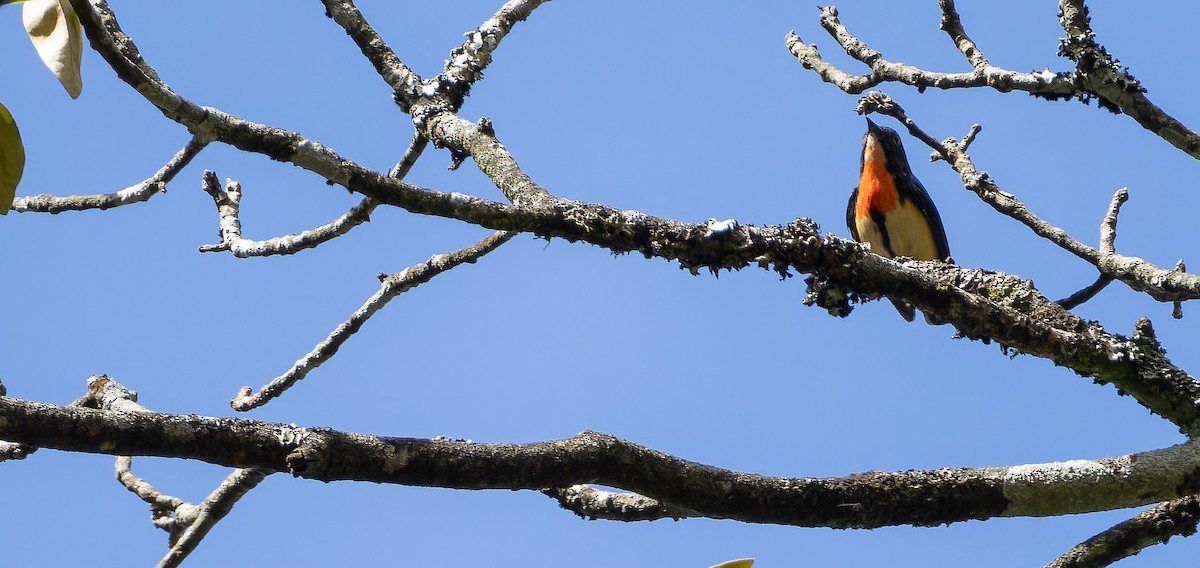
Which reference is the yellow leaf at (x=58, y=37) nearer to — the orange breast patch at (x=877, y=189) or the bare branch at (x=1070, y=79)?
the bare branch at (x=1070, y=79)

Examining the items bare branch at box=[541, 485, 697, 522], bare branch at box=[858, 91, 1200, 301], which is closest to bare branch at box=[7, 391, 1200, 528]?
bare branch at box=[541, 485, 697, 522]

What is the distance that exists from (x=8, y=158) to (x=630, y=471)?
1.37 meters

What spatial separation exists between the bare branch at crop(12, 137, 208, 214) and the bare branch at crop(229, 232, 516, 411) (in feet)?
2.67

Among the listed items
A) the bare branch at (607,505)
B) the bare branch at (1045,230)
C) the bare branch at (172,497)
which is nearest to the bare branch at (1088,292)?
the bare branch at (1045,230)

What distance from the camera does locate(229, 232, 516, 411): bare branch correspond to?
149 inches

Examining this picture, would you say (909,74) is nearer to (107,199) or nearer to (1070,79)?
(1070,79)

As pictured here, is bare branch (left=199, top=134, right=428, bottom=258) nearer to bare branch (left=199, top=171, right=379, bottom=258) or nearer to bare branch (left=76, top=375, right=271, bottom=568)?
bare branch (left=199, top=171, right=379, bottom=258)

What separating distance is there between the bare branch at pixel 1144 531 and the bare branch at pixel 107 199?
280cm

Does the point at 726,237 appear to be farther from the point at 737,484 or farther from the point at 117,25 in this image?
the point at 117,25

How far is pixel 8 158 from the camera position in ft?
6.17

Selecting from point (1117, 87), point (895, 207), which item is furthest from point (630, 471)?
point (895, 207)

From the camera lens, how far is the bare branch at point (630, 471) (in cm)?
190

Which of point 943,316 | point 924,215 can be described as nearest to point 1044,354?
point 943,316

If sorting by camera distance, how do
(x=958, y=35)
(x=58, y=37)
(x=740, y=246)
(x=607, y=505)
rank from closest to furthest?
1. (x=58, y=37)
2. (x=740, y=246)
3. (x=607, y=505)
4. (x=958, y=35)
